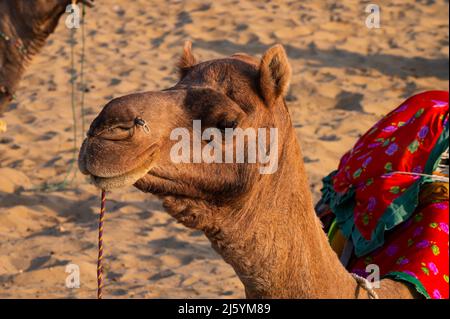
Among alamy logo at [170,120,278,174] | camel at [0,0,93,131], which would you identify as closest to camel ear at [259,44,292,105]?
alamy logo at [170,120,278,174]

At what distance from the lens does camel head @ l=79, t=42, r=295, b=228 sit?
1.99 metres

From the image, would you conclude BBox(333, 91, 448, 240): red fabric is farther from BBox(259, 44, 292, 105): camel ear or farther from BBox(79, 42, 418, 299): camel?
BBox(259, 44, 292, 105): camel ear

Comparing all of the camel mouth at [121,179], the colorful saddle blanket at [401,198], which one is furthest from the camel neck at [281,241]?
the colorful saddle blanket at [401,198]

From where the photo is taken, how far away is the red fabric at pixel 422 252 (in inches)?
121

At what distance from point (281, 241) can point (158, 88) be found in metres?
6.11

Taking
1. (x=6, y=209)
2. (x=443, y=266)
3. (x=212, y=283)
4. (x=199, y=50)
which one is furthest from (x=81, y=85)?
(x=443, y=266)

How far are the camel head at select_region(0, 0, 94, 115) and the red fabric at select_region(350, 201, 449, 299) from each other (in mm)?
2218

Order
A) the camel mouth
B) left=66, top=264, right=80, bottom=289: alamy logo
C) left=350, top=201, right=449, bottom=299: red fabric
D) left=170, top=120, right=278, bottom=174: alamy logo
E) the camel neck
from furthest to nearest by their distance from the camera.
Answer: left=66, top=264, right=80, bottom=289: alamy logo
left=350, top=201, right=449, bottom=299: red fabric
the camel neck
left=170, top=120, right=278, bottom=174: alamy logo
the camel mouth

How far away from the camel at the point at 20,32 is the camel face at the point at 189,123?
226 centimetres

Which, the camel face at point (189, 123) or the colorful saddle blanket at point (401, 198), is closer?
the camel face at point (189, 123)

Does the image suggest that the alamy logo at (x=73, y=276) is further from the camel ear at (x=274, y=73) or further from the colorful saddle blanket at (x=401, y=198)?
the camel ear at (x=274, y=73)

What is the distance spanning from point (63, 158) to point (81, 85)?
5.98ft

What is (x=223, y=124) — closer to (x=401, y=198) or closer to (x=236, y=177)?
(x=236, y=177)
